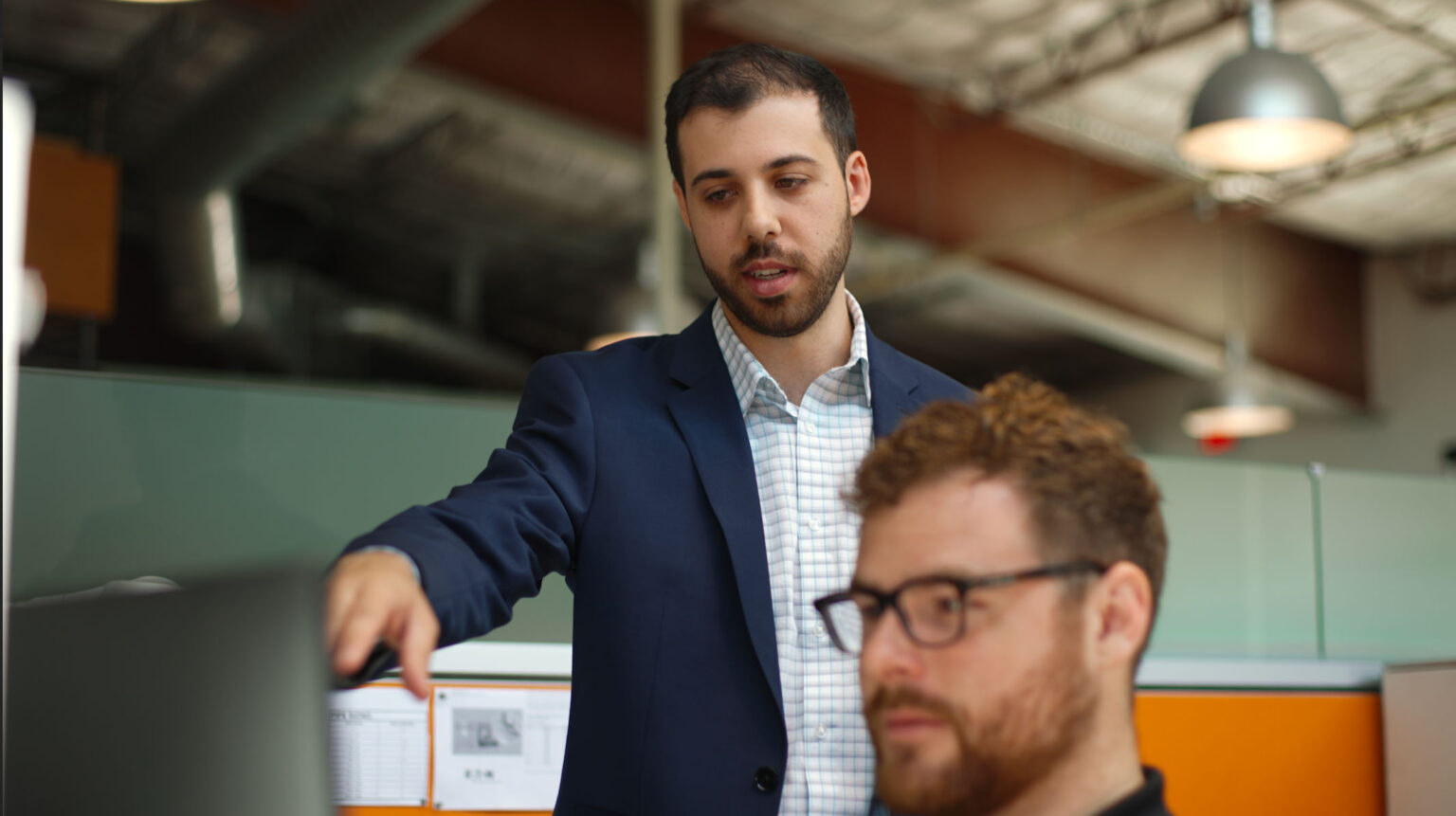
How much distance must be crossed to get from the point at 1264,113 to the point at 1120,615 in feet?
10.2

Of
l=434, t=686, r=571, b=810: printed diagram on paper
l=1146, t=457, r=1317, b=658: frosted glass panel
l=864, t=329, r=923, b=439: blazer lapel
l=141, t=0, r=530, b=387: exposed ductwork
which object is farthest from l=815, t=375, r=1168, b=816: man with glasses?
l=141, t=0, r=530, b=387: exposed ductwork

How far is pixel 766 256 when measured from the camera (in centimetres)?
124

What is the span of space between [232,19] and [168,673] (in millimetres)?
6221

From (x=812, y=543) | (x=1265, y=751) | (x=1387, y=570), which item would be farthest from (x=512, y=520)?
(x=1387, y=570)

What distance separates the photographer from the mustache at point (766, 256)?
1.23m

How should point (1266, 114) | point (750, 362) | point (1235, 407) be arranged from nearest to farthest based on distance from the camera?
point (750, 362) < point (1266, 114) < point (1235, 407)

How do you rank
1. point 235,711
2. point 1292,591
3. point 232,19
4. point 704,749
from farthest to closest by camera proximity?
point 232,19, point 1292,591, point 704,749, point 235,711

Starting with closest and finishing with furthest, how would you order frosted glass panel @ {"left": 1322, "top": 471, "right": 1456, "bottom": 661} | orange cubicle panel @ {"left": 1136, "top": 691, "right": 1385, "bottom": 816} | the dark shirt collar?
1. the dark shirt collar
2. orange cubicle panel @ {"left": 1136, "top": 691, "right": 1385, "bottom": 816}
3. frosted glass panel @ {"left": 1322, "top": 471, "right": 1456, "bottom": 661}

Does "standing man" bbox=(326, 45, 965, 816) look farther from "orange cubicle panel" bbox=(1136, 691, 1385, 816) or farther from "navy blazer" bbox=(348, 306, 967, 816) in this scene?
"orange cubicle panel" bbox=(1136, 691, 1385, 816)

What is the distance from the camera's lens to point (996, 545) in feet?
2.65

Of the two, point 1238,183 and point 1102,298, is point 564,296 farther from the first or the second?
point 1238,183

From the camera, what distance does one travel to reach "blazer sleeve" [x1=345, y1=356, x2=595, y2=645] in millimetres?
895

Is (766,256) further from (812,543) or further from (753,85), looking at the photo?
(812,543)

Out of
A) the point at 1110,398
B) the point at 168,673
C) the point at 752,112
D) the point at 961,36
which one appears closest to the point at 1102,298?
the point at 961,36
